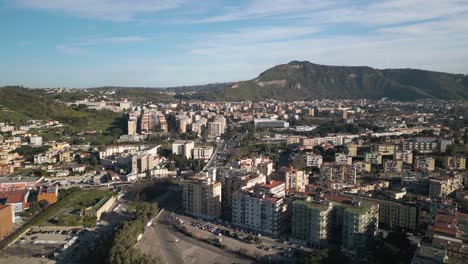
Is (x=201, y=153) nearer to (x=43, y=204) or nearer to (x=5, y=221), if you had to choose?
(x=43, y=204)

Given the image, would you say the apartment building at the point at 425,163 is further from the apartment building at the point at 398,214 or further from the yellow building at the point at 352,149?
the apartment building at the point at 398,214

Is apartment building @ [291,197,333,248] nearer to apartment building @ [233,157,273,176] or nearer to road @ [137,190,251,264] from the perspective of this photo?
road @ [137,190,251,264]

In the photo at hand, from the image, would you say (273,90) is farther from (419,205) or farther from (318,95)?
(419,205)

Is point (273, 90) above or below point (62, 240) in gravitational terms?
above

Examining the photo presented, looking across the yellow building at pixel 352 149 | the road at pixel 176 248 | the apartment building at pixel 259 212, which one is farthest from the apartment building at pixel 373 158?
the road at pixel 176 248

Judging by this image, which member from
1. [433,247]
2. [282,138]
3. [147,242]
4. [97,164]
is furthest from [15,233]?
[282,138]

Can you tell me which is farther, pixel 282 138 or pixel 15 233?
pixel 282 138
